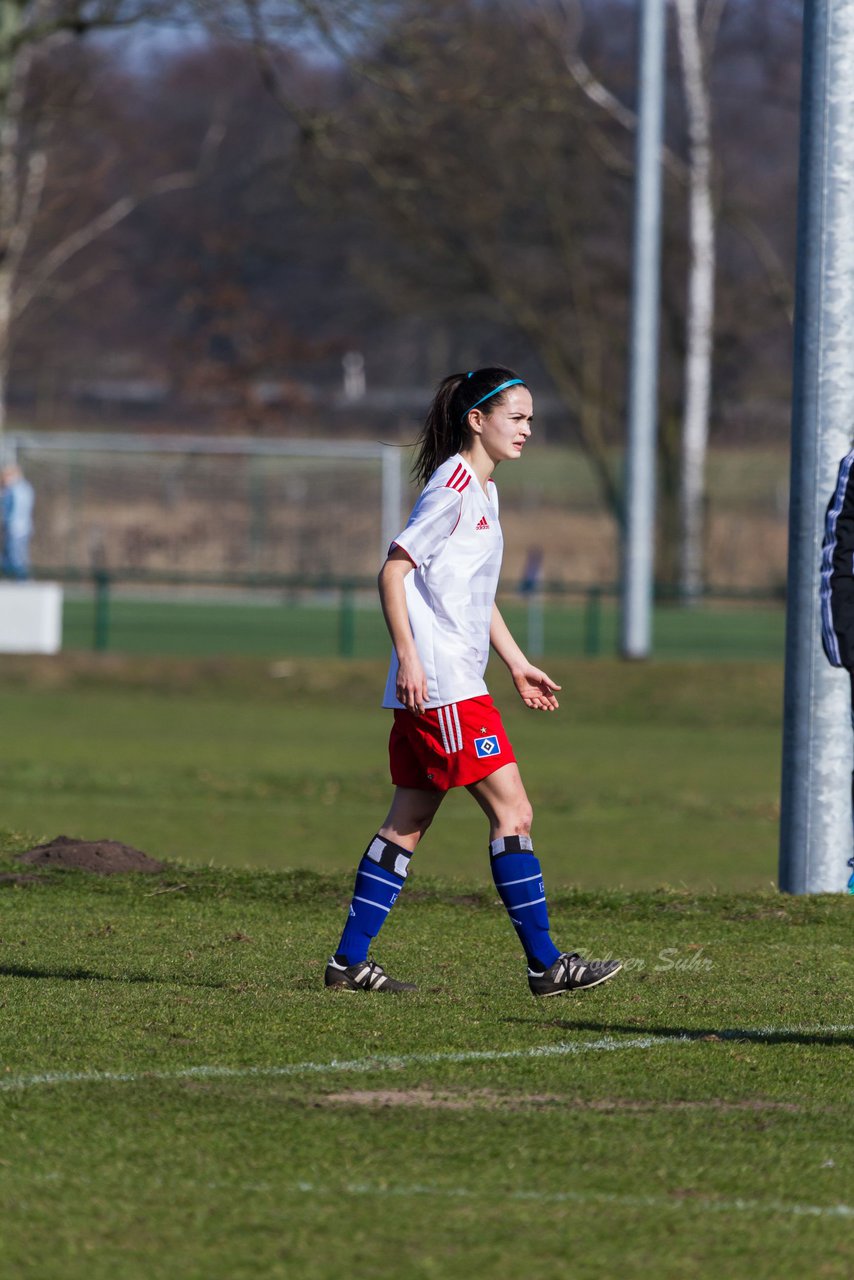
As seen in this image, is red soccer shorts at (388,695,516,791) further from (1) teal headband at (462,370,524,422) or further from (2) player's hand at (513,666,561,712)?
(1) teal headband at (462,370,524,422)

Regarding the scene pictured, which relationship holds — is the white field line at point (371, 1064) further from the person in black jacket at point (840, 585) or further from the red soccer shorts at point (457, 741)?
the person in black jacket at point (840, 585)

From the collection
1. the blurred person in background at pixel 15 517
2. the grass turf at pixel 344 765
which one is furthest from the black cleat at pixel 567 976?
the blurred person in background at pixel 15 517

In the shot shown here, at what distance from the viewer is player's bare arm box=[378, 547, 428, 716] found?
618 cm

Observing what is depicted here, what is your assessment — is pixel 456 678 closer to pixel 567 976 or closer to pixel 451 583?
pixel 451 583

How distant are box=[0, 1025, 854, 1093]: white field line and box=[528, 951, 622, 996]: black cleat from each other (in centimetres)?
56

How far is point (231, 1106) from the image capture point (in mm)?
5082

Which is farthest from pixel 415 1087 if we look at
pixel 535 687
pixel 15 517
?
pixel 15 517

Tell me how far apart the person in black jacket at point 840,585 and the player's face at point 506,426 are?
46.9 inches

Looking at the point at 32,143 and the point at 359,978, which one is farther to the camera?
the point at 32,143

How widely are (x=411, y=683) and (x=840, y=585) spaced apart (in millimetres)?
1274

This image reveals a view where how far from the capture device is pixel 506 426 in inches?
260

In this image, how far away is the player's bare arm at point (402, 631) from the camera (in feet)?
20.3

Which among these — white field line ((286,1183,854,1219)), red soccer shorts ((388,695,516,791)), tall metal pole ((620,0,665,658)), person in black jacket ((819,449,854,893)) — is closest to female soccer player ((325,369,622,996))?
red soccer shorts ((388,695,516,791))

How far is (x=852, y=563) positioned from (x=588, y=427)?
43498 millimetres
